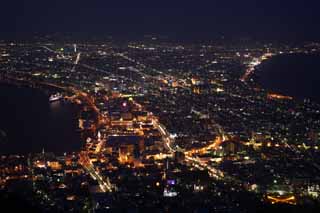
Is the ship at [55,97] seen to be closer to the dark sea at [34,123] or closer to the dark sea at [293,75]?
the dark sea at [34,123]

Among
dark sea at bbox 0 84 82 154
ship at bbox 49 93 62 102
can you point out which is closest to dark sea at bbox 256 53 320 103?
ship at bbox 49 93 62 102

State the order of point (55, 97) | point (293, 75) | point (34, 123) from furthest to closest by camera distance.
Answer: point (293, 75) → point (55, 97) → point (34, 123)

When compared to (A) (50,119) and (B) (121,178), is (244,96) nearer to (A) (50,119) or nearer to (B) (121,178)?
(A) (50,119)

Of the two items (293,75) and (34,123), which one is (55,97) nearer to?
(34,123)

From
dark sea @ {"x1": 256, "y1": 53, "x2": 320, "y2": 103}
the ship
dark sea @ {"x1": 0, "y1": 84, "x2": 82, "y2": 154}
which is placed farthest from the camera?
dark sea @ {"x1": 256, "y1": 53, "x2": 320, "y2": 103}

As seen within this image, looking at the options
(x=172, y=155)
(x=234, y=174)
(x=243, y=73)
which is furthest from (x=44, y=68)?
(x=234, y=174)

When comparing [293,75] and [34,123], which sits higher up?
[34,123]

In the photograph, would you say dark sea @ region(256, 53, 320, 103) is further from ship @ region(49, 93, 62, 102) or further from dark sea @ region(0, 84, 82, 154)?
dark sea @ region(0, 84, 82, 154)

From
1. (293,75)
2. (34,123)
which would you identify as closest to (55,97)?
(34,123)
